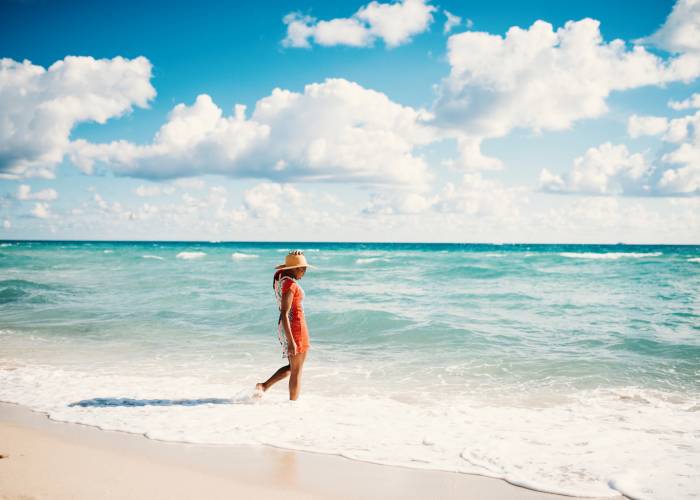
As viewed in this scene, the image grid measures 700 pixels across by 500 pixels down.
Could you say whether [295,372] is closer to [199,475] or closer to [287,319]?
[287,319]

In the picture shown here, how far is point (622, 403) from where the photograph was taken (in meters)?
6.57

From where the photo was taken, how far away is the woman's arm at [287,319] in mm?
5730

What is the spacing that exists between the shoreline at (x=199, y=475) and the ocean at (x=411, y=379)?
0.70ft

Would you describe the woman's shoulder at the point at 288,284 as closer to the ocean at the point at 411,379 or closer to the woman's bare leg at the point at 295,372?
the woman's bare leg at the point at 295,372

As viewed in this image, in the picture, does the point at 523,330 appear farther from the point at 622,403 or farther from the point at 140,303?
the point at 140,303

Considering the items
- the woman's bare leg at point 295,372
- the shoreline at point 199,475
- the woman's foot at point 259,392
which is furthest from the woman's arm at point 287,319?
the shoreline at point 199,475

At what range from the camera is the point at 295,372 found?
6.00m

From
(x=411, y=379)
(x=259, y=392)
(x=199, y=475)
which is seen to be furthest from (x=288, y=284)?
(x=411, y=379)

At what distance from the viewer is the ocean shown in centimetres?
465

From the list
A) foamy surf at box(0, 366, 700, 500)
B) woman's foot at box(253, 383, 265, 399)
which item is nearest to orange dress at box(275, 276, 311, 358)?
woman's foot at box(253, 383, 265, 399)

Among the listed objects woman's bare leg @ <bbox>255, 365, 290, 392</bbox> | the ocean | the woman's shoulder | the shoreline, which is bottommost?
the ocean

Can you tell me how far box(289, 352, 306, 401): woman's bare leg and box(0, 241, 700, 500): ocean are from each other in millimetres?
142

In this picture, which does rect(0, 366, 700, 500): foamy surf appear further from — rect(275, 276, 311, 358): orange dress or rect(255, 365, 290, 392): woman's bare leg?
rect(275, 276, 311, 358): orange dress

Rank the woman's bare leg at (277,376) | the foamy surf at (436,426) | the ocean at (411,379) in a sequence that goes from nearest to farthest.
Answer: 1. the foamy surf at (436,426)
2. the ocean at (411,379)
3. the woman's bare leg at (277,376)
